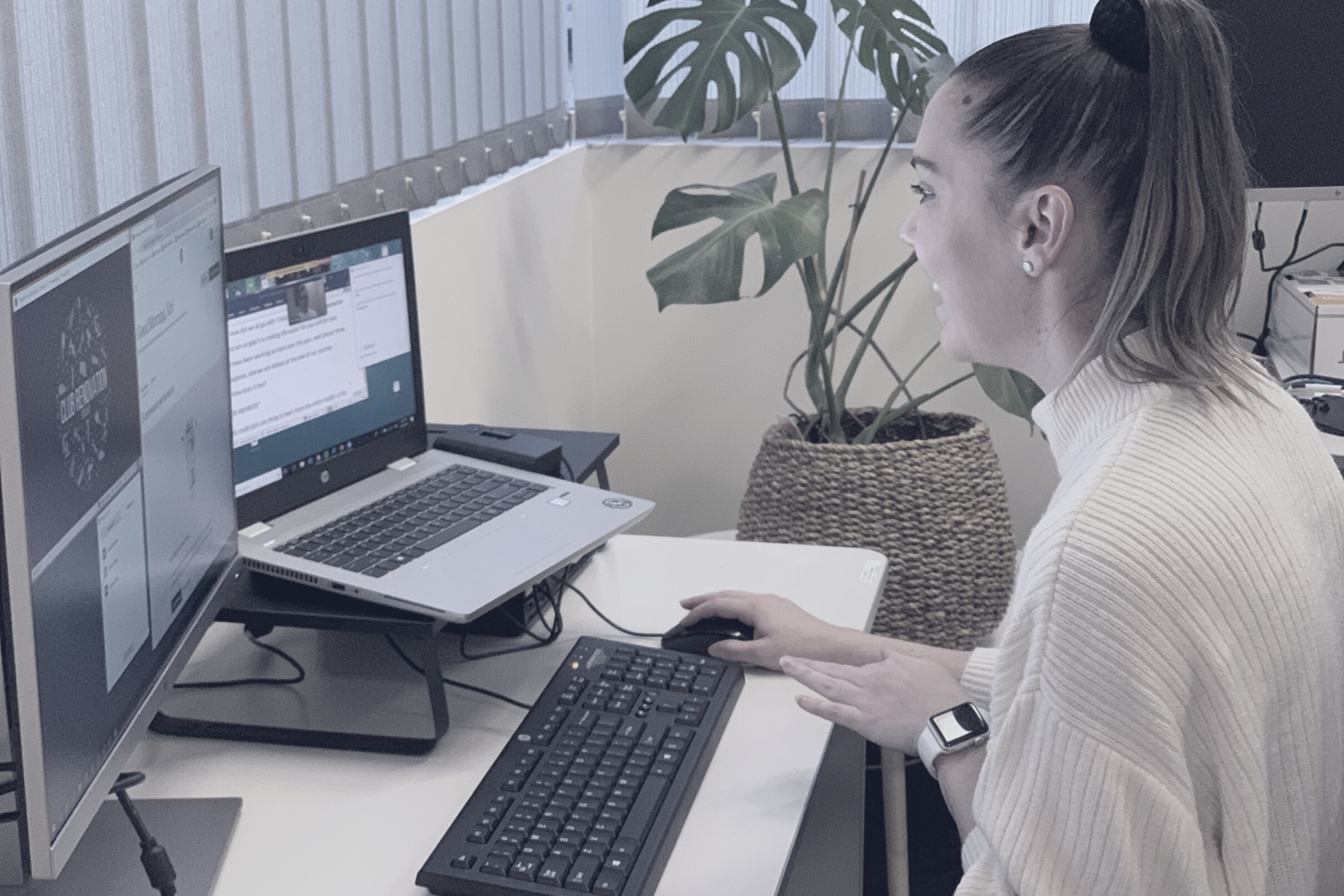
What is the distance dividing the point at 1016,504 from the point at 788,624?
165 cm

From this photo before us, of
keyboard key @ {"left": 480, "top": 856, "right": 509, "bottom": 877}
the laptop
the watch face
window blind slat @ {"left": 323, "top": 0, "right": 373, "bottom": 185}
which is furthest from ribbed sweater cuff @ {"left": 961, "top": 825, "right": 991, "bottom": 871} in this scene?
window blind slat @ {"left": 323, "top": 0, "right": 373, "bottom": 185}

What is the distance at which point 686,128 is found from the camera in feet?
7.40

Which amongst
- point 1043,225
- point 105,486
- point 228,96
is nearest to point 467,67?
point 228,96

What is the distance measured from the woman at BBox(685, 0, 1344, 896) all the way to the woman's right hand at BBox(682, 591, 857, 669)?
0.10 meters

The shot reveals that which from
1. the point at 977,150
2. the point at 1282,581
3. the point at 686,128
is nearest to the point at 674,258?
the point at 686,128

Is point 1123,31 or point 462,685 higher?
point 1123,31

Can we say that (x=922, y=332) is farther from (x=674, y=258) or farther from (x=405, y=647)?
(x=405, y=647)

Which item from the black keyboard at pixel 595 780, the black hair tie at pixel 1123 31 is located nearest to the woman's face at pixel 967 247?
the black hair tie at pixel 1123 31

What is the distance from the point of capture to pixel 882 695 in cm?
112

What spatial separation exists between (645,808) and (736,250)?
126cm

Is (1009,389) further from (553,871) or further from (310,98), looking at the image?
(553,871)

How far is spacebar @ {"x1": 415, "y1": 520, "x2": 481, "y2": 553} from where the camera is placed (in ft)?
3.98

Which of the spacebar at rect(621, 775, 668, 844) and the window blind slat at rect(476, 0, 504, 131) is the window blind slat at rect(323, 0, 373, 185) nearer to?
the window blind slat at rect(476, 0, 504, 131)

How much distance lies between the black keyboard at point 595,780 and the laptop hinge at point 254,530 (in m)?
0.29
